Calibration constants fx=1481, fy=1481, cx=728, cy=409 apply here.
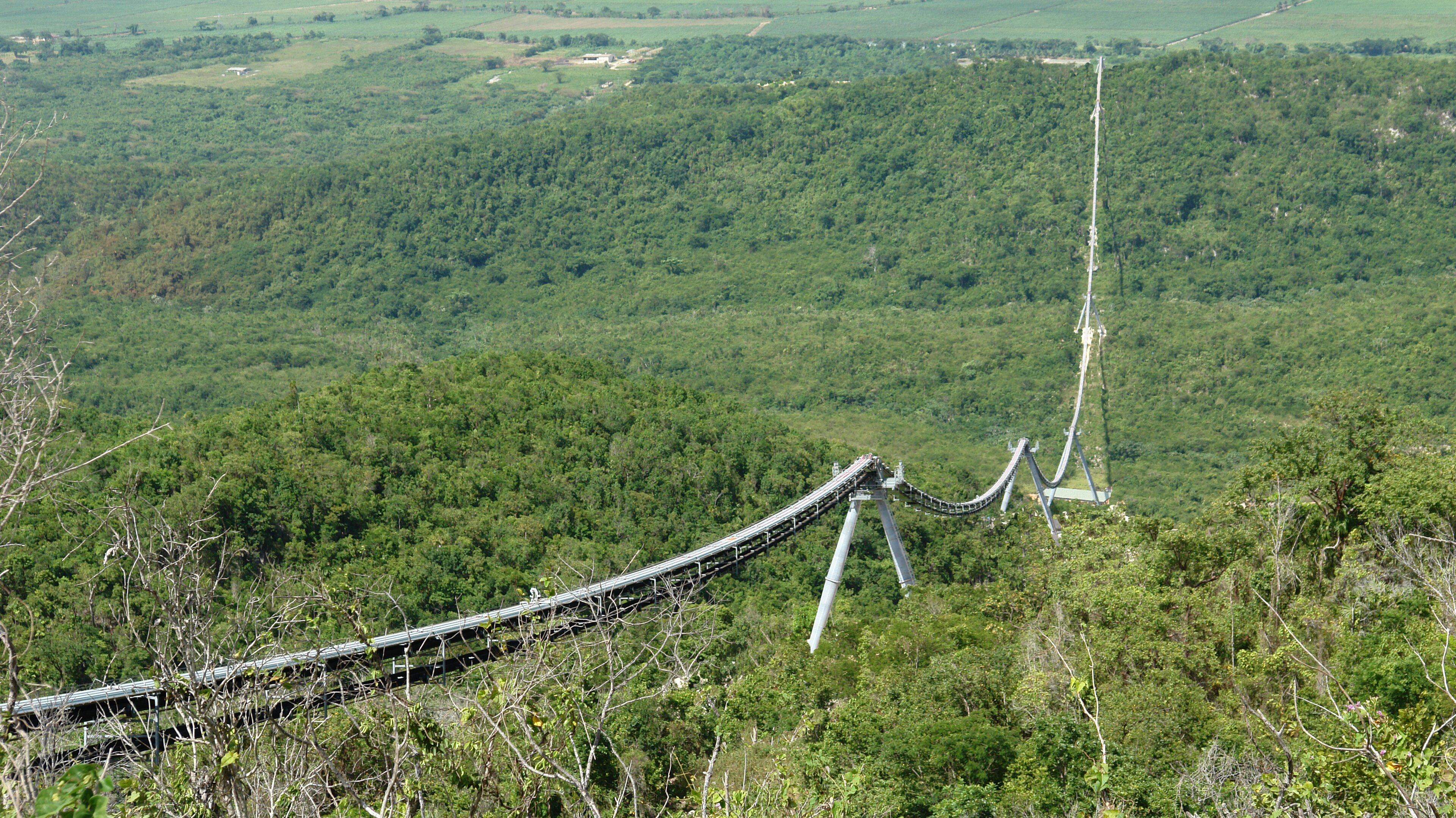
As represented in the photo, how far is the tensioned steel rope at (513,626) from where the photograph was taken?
12.9 metres

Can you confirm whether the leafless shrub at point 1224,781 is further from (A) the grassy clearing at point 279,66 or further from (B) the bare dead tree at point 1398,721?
(A) the grassy clearing at point 279,66

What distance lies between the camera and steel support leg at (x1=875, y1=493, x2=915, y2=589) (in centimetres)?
3575

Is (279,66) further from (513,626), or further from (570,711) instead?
(570,711)

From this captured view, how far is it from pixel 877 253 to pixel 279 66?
113671mm

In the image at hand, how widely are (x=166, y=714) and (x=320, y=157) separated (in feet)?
412

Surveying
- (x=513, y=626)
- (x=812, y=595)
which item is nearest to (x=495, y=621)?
(x=513, y=626)

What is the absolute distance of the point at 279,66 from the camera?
184 metres

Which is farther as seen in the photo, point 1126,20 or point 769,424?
point 1126,20

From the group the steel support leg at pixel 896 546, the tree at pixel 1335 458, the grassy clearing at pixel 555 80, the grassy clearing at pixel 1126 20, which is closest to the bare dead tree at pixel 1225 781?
the tree at pixel 1335 458

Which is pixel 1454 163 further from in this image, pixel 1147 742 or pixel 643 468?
pixel 1147 742

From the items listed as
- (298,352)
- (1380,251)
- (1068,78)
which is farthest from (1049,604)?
(1068,78)

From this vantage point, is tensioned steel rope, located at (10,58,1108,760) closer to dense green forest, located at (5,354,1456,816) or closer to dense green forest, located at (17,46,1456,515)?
dense green forest, located at (5,354,1456,816)

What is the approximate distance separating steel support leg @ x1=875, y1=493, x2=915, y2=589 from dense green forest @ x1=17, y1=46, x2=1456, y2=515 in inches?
1006

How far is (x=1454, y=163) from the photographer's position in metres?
92.7
